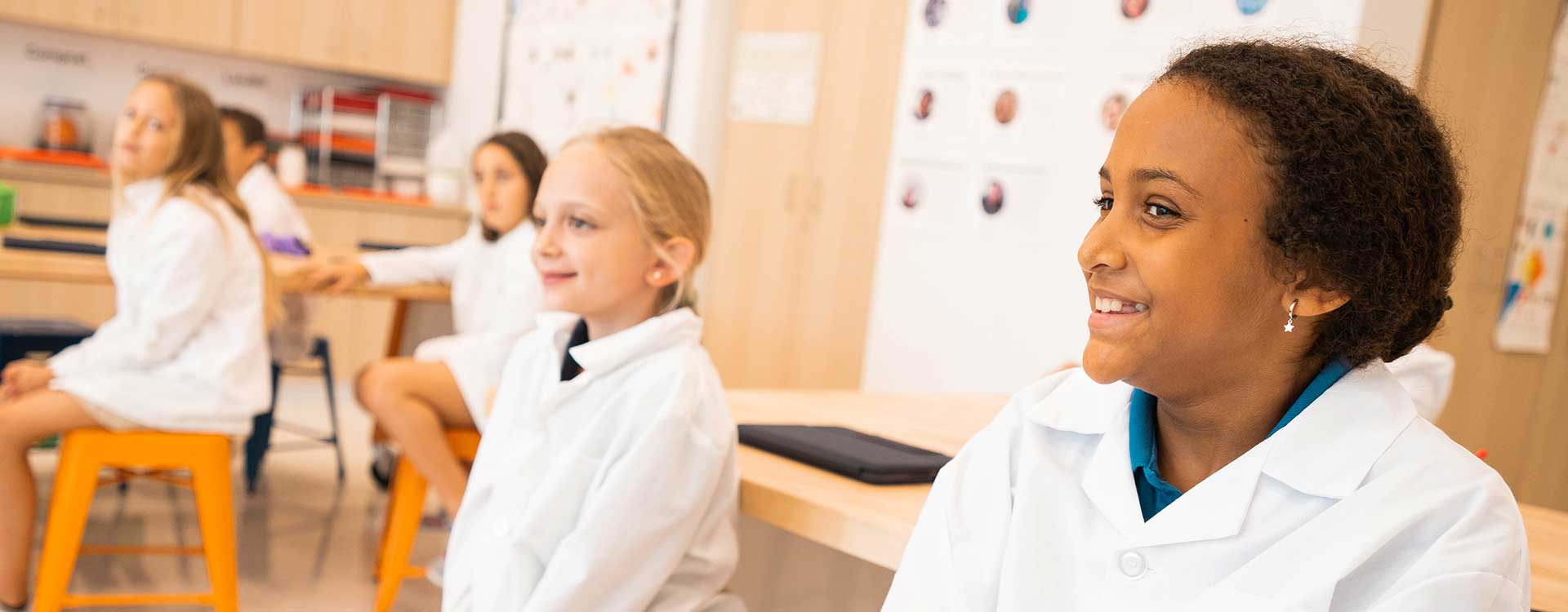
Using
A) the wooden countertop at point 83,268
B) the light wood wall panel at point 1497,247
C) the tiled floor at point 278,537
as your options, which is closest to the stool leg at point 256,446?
the tiled floor at point 278,537

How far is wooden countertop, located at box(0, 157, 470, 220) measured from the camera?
209 inches

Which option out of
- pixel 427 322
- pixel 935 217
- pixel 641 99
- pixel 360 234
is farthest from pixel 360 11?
pixel 935 217

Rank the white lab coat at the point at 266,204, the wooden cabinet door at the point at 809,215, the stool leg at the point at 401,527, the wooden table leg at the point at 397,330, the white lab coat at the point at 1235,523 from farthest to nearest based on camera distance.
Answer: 1. the white lab coat at the point at 266,204
2. the wooden cabinet door at the point at 809,215
3. the wooden table leg at the point at 397,330
4. the stool leg at the point at 401,527
5. the white lab coat at the point at 1235,523

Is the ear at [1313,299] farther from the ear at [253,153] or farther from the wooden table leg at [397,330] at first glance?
the ear at [253,153]

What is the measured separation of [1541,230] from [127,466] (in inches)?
147

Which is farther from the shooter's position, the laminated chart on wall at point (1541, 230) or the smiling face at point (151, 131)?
the laminated chart on wall at point (1541, 230)

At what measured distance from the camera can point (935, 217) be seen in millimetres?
3930

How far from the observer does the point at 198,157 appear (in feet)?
9.21

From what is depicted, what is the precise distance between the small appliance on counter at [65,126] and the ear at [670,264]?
5.15 meters

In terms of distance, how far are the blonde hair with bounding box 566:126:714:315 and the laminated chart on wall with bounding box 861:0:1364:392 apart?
175 centimetres

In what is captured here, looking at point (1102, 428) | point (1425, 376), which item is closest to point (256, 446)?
point (1425, 376)

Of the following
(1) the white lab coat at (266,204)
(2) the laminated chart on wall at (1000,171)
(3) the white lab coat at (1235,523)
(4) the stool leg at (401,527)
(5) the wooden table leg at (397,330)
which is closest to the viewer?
(3) the white lab coat at (1235,523)

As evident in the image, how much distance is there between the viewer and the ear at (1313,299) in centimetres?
93

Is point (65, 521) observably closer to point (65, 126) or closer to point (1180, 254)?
point (1180, 254)
